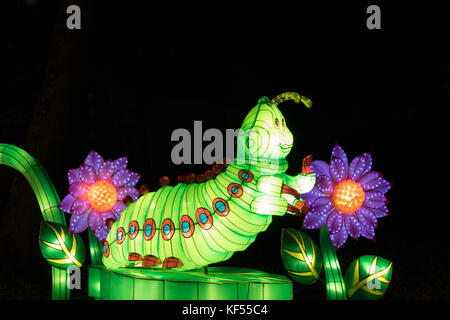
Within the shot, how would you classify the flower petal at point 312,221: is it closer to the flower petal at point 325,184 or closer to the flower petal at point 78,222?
the flower petal at point 325,184

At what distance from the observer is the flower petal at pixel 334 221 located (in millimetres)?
5587

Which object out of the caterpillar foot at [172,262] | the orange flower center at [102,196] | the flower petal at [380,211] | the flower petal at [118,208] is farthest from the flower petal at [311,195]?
the orange flower center at [102,196]

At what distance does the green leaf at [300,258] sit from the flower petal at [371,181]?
2.55 feet

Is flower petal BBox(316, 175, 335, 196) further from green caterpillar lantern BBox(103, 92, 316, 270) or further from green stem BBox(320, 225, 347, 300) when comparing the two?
Result: green stem BBox(320, 225, 347, 300)

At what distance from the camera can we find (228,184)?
5641 mm

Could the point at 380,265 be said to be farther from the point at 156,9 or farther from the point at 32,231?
the point at 156,9

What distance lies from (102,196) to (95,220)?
27 cm

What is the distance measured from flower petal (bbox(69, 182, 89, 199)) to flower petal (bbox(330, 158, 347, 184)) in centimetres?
263

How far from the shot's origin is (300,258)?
5.56 meters

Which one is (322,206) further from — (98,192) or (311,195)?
(98,192)

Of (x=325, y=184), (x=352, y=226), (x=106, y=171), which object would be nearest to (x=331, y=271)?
(x=352, y=226)

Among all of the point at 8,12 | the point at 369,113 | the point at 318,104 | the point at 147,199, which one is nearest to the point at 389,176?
→ the point at 369,113

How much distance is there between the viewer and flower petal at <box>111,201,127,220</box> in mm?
6414

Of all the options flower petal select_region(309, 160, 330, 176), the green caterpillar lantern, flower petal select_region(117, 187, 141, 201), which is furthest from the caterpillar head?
flower petal select_region(117, 187, 141, 201)
